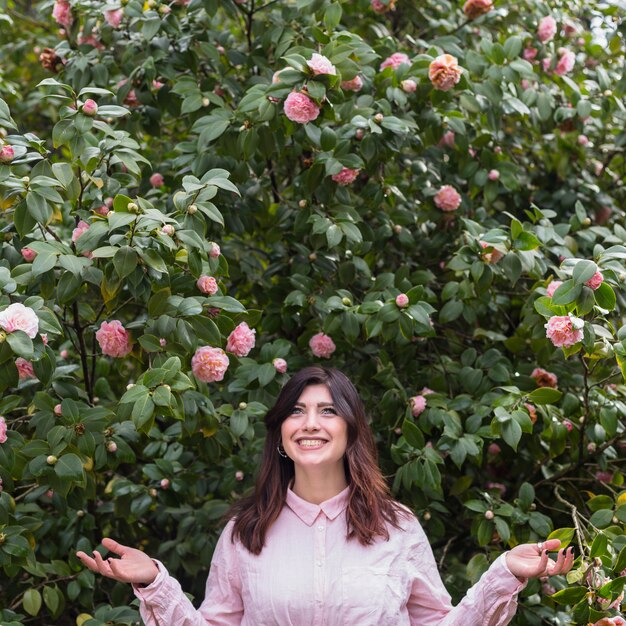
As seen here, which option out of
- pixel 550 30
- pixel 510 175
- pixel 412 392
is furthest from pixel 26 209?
pixel 550 30

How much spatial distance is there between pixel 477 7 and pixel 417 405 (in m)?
1.33

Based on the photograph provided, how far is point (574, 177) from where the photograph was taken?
328 centimetres

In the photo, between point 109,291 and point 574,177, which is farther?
point 574,177

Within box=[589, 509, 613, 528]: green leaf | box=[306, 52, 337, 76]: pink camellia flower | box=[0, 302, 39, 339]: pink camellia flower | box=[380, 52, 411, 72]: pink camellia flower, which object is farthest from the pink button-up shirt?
box=[380, 52, 411, 72]: pink camellia flower

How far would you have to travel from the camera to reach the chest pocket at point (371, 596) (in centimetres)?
197

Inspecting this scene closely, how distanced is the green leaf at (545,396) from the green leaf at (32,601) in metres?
1.40

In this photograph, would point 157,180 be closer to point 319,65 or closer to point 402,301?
point 319,65

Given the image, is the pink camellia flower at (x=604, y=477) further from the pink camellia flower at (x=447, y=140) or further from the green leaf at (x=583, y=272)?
the pink camellia flower at (x=447, y=140)

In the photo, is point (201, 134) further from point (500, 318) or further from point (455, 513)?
point (455, 513)

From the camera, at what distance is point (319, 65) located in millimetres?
2297

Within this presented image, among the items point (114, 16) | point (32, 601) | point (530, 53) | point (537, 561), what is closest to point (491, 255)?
point (537, 561)

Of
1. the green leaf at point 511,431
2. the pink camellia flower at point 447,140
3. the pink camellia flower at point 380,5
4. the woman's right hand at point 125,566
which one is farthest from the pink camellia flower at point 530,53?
the woman's right hand at point 125,566

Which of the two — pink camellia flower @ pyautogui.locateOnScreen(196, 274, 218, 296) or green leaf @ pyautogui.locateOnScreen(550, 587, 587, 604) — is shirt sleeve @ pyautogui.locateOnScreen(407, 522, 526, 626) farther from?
pink camellia flower @ pyautogui.locateOnScreen(196, 274, 218, 296)

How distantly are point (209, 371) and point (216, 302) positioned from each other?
0.16 m
